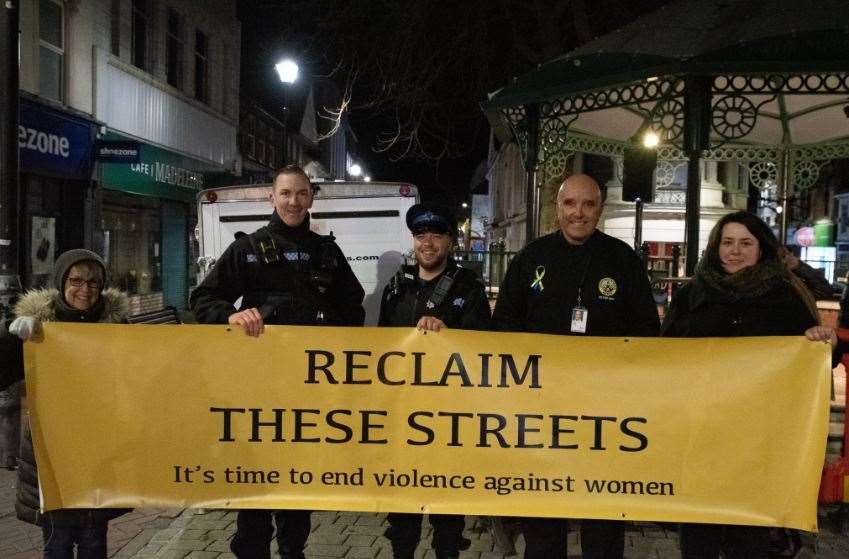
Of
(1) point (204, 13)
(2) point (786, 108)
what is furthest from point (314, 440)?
(1) point (204, 13)

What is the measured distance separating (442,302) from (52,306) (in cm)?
193

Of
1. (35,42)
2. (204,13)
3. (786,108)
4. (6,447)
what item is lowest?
(6,447)

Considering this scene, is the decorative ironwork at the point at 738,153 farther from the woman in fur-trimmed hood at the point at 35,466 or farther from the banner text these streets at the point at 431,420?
the woman in fur-trimmed hood at the point at 35,466

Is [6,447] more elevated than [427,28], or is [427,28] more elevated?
[427,28]

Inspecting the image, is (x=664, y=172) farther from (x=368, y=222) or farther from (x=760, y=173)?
(x=368, y=222)

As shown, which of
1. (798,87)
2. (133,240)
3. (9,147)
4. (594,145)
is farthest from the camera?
(133,240)

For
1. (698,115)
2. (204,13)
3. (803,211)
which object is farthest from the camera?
(803,211)

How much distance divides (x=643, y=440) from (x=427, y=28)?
1276cm

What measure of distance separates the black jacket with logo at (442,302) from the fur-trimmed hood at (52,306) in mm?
1357

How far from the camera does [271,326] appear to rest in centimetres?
350

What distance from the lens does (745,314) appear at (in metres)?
3.37

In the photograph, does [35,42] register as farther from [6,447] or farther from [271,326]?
[271,326]

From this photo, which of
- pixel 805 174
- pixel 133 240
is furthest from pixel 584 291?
pixel 133 240

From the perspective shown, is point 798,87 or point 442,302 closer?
point 442,302
